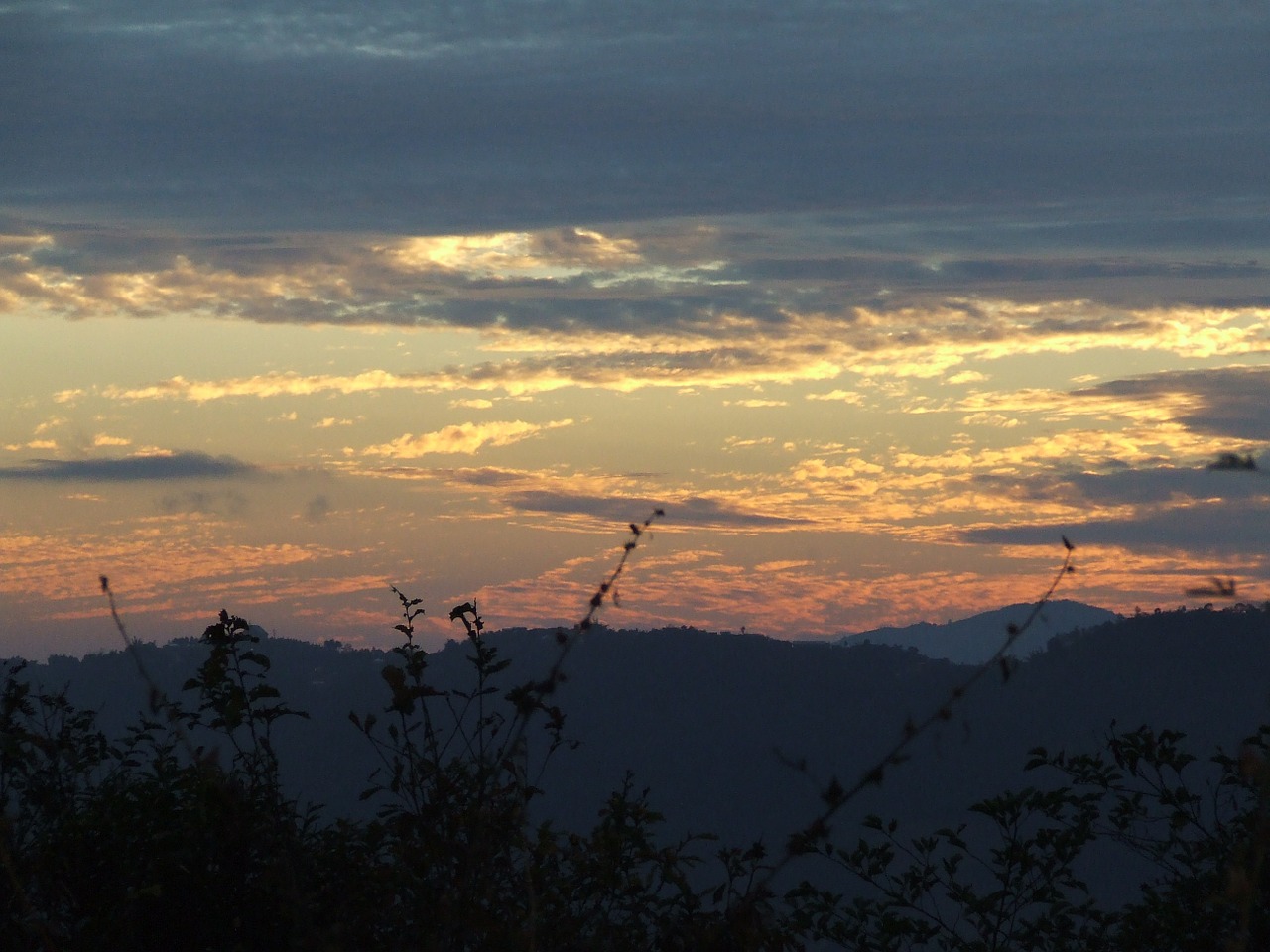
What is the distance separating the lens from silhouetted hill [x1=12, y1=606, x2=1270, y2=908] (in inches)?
3767

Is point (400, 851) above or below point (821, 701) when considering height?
above

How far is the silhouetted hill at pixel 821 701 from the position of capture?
314ft

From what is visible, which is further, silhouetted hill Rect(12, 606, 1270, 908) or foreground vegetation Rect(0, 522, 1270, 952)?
silhouetted hill Rect(12, 606, 1270, 908)

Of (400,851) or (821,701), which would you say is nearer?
(400,851)

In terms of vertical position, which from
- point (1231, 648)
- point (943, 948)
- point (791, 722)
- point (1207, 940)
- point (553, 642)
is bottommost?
point (791, 722)

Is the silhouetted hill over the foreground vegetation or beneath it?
beneath

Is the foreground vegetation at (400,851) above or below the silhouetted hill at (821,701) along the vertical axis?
above

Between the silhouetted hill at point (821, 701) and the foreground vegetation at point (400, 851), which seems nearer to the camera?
the foreground vegetation at point (400, 851)

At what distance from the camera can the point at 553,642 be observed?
3.86 m

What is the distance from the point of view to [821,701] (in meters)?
125

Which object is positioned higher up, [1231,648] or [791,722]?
[1231,648]

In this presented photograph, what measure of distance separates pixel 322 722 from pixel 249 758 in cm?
7523

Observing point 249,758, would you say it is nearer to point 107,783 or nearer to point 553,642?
point 107,783

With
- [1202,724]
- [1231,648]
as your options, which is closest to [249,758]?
[1202,724]
